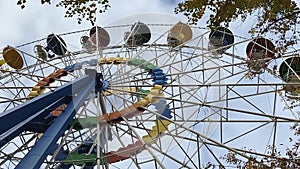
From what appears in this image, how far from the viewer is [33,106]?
46.3ft

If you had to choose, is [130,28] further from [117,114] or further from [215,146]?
[215,146]

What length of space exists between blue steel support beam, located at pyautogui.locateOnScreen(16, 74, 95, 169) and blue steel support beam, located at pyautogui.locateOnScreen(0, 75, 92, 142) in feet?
0.81

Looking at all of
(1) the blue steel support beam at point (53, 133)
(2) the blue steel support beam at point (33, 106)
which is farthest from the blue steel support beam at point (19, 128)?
(1) the blue steel support beam at point (53, 133)

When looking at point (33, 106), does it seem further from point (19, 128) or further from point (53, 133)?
point (19, 128)

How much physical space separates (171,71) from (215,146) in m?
5.53

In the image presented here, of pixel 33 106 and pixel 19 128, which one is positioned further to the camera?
pixel 19 128

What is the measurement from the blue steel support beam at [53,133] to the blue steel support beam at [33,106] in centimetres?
25

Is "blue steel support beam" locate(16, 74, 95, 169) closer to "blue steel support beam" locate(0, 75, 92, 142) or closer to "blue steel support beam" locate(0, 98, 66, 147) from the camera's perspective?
"blue steel support beam" locate(0, 75, 92, 142)

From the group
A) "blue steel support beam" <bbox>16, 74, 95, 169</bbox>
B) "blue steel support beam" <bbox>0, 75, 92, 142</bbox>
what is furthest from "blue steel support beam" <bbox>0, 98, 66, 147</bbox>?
"blue steel support beam" <bbox>16, 74, 95, 169</bbox>

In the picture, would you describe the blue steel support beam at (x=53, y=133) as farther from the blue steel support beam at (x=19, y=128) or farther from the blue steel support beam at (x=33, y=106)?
the blue steel support beam at (x=19, y=128)

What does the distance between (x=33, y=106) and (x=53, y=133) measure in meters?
0.94

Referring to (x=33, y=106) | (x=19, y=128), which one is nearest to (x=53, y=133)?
(x=33, y=106)

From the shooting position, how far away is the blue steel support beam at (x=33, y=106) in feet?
42.9

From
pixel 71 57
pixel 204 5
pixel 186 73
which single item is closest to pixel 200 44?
pixel 186 73
